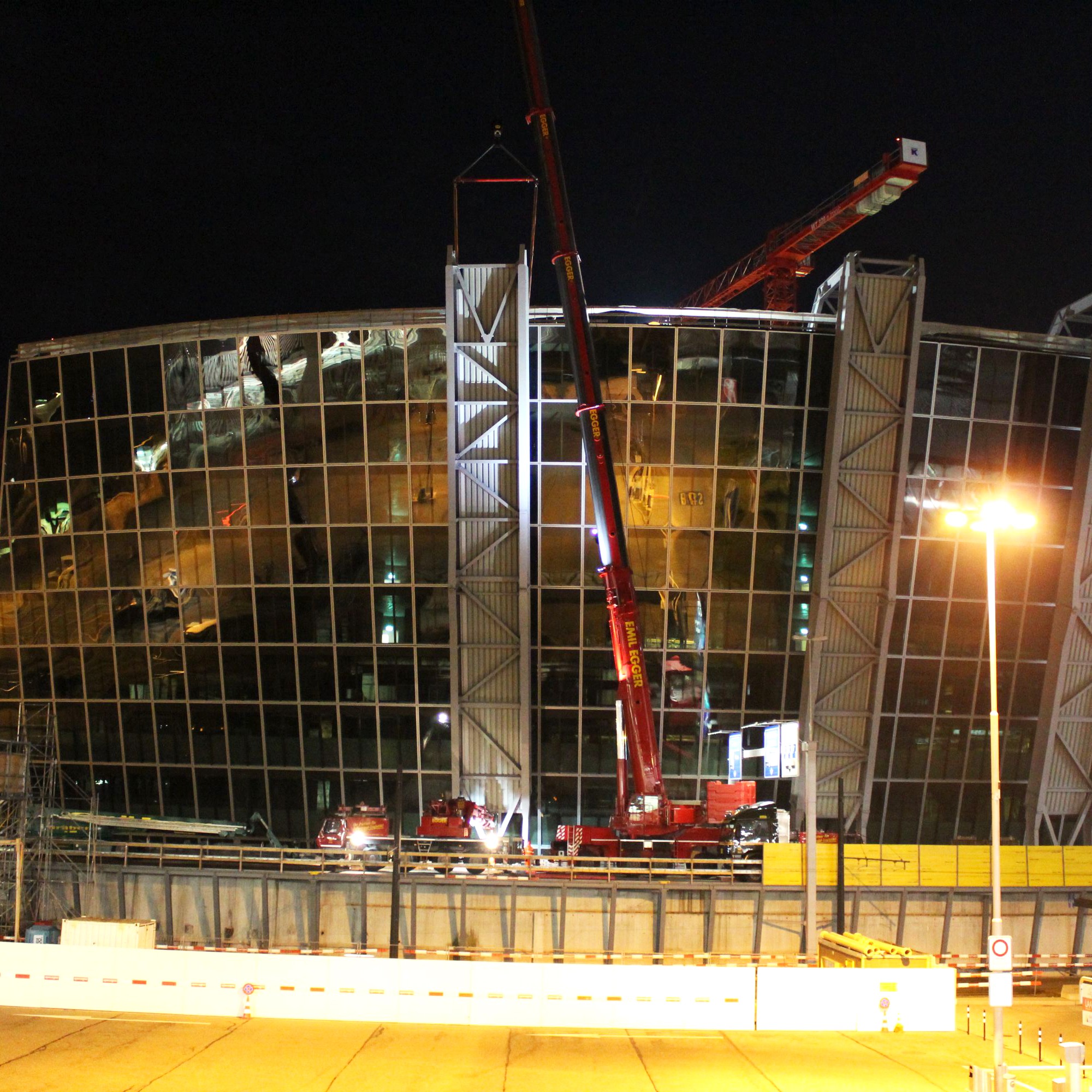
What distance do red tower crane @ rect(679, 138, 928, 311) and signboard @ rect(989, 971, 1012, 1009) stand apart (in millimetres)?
45585

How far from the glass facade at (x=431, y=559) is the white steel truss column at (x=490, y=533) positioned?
882mm

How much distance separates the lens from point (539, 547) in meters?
40.8

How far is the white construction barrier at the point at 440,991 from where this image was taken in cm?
2141

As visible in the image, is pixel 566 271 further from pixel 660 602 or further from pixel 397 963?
pixel 397 963

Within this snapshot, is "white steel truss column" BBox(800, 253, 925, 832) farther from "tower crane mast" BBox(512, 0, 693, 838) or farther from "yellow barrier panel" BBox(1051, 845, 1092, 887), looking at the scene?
"tower crane mast" BBox(512, 0, 693, 838)

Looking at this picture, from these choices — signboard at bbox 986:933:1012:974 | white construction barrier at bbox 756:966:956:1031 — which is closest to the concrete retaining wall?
white construction barrier at bbox 756:966:956:1031

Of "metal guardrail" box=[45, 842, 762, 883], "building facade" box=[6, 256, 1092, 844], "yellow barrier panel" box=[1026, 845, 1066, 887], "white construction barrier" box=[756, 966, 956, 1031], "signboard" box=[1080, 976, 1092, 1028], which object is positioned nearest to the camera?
"signboard" box=[1080, 976, 1092, 1028]

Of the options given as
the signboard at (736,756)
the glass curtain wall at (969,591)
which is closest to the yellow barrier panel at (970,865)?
the signboard at (736,756)

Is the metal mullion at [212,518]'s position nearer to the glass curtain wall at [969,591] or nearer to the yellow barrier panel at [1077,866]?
the glass curtain wall at [969,591]

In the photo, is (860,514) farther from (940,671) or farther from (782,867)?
(782,867)

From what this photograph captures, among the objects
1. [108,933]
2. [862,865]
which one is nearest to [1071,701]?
[862,865]

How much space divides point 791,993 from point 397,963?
25.2 feet

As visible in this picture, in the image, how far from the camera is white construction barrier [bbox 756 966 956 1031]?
70.7ft

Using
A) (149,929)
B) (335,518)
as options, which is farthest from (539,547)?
(149,929)
